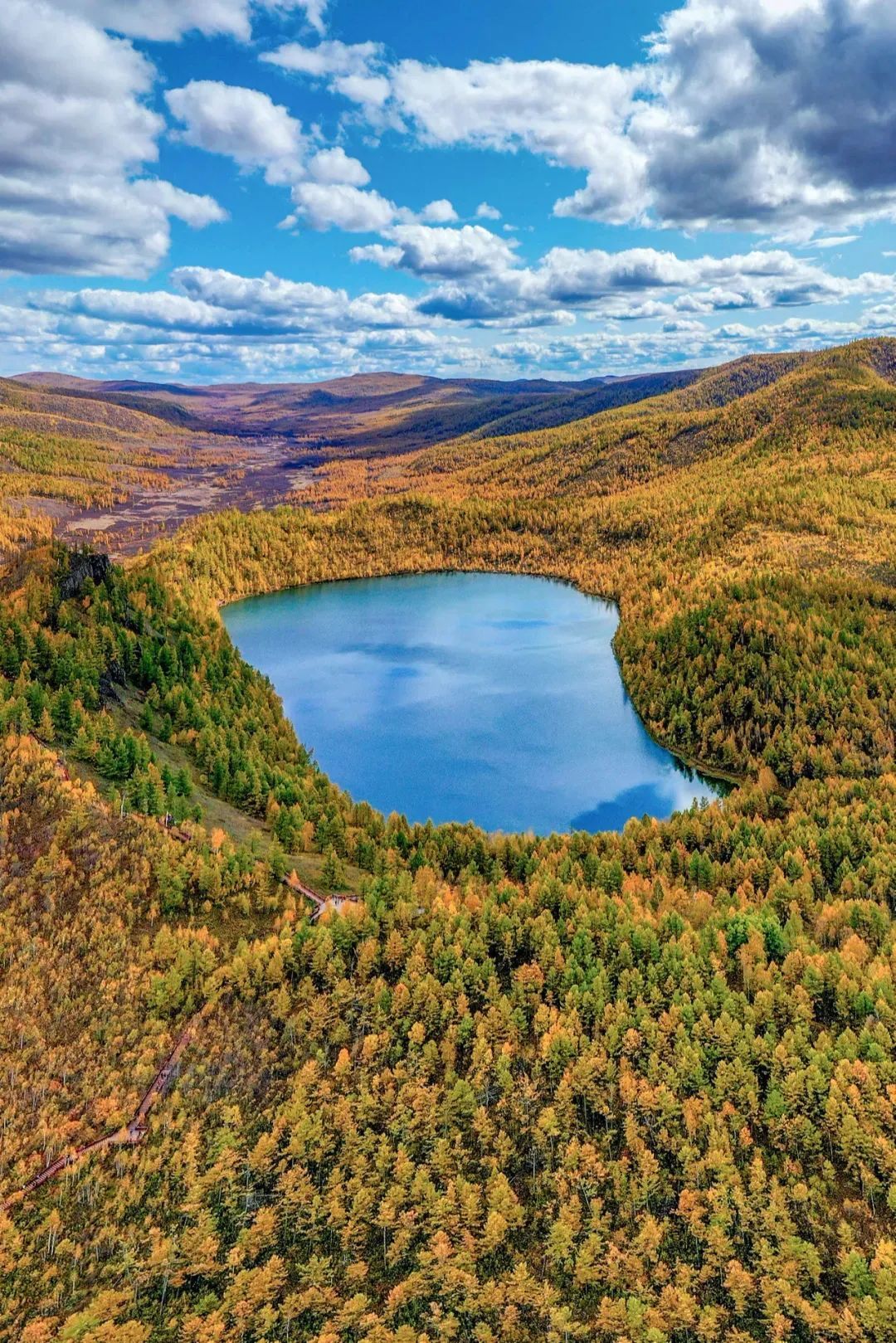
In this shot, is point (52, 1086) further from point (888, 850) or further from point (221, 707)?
point (888, 850)

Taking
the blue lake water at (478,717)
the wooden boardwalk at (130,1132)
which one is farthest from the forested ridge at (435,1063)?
the blue lake water at (478,717)

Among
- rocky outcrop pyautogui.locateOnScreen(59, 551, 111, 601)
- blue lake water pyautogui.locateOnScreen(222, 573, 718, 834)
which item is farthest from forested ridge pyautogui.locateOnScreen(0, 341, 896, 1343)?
rocky outcrop pyautogui.locateOnScreen(59, 551, 111, 601)

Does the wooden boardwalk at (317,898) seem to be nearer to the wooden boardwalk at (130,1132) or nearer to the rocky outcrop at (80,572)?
the wooden boardwalk at (130,1132)

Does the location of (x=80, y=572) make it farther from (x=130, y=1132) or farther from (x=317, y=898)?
(x=130, y=1132)

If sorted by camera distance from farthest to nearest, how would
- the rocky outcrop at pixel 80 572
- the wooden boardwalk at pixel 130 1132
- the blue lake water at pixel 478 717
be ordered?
1. the rocky outcrop at pixel 80 572
2. the blue lake water at pixel 478 717
3. the wooden boardwalk at pixel 130 1132

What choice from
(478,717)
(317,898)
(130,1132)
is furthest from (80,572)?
(130,1132)
